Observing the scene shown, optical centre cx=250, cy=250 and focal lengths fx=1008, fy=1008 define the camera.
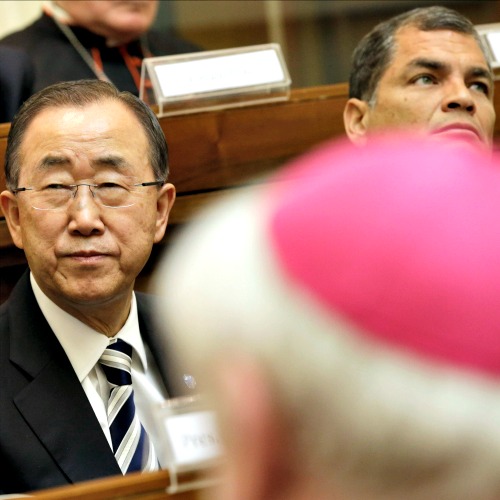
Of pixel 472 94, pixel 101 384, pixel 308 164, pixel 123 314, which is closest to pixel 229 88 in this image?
pixel 472 94

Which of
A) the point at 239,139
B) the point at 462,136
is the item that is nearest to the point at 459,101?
the point at 462,136

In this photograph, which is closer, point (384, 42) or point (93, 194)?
point (93, 194)

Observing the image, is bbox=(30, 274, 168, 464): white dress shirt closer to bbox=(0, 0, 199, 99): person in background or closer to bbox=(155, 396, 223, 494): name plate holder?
Result: bbox=(155, 396, 223, 494): name plate holder

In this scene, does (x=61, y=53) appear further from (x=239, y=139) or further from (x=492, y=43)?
(x=492, y=43)

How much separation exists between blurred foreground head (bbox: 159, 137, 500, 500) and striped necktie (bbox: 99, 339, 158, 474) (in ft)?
2.87

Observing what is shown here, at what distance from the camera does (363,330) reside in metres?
0.34

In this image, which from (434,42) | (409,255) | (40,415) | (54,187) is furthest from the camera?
(434,42)

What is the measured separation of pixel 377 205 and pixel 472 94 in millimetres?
1415

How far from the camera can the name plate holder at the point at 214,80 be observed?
1.72 m

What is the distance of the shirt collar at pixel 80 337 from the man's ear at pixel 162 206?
0.44 feet

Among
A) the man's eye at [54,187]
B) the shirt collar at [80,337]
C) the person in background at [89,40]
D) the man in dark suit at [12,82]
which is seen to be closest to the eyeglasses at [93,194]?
the man's eye at [54,187]

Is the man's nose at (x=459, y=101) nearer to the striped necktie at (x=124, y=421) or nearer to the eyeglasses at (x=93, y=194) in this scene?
the eyeglasses at (x=93, y=194)

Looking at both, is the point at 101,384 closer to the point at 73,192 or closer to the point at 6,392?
the point at 6,392

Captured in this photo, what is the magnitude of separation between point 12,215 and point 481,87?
83 centimetres
